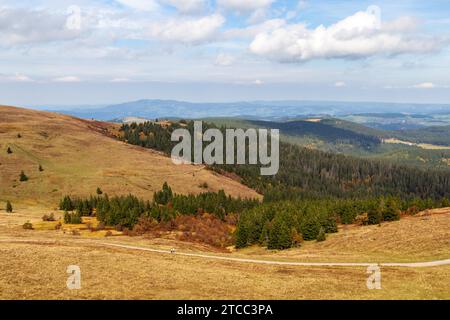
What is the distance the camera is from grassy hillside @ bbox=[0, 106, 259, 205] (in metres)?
135

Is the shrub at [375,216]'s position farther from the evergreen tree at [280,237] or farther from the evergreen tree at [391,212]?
the evergreen tree at [280,237]

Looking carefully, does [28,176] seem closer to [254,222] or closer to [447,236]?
[254,222]

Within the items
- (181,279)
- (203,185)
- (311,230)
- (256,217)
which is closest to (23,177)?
(203,185)

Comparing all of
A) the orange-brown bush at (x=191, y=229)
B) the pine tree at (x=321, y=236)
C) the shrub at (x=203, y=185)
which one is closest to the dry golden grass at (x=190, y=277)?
the pine tree at (x=321, y=236)

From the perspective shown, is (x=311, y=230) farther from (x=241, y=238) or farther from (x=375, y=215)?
(x=375, y=215)

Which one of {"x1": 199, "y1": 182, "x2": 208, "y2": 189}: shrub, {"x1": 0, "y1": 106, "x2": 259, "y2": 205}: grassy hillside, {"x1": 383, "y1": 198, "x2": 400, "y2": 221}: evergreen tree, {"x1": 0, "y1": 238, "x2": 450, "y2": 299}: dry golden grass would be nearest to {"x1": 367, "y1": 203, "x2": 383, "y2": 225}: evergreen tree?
{"x1": 383, "y1": 198, "x2": 400, "y2": 221}: evergreen tree

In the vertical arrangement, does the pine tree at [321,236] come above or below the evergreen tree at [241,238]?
above

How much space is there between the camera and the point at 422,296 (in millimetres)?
29109

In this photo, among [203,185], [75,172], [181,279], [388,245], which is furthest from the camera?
[203,185]

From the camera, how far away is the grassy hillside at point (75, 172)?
442ft

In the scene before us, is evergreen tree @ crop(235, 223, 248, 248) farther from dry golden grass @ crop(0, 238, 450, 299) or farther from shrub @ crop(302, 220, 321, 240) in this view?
dry golden grass @ crop(0, 238, 450, 299)

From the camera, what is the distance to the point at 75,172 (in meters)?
157

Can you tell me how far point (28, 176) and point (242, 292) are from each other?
133754 mm
